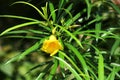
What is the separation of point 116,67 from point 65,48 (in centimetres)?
20

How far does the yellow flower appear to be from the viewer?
3.92 ft

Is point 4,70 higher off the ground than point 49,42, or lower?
lower

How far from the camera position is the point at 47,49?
1203mm

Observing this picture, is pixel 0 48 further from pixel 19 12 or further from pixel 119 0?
pixel 119 0

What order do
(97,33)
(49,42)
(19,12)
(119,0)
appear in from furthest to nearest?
1. (19,12)
2. (119,0)
3. (97,33)
4. (49,42)

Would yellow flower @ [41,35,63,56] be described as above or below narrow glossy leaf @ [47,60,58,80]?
above

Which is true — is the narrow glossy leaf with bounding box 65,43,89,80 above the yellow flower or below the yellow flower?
below

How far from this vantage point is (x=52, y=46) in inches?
47.6

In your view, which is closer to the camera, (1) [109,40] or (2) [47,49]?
(2) [47,49]

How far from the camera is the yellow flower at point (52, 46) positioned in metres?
1.20

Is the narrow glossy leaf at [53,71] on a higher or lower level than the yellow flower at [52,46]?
lower

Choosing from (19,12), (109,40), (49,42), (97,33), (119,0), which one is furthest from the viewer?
(19,12)

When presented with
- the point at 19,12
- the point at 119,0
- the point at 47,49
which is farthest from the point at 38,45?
the point at 19,12

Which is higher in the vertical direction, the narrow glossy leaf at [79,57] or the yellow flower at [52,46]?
the yellow flower at [52,46]
